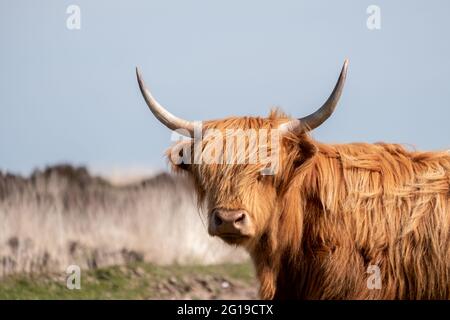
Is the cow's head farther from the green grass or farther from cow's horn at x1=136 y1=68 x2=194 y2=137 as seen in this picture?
the green grass

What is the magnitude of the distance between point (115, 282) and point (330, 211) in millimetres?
5292

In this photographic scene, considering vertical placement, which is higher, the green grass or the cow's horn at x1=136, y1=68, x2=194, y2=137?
the cow's horn at x1=136, y1=68, x2=194, y2=137

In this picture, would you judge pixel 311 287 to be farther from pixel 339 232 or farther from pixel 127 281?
pixel 127 281

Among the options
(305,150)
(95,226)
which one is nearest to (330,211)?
(305,150)

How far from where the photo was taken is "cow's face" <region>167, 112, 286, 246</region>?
30.5 feet

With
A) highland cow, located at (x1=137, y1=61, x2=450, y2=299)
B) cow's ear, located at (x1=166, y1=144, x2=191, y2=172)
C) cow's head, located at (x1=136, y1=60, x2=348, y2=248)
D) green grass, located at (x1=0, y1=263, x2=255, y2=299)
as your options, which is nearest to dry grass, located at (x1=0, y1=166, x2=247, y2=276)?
green grass, located at (x1=0, y1=263, x2=255, y2=299)

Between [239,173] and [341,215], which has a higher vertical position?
[239,173]

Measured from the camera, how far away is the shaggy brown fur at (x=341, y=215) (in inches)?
368

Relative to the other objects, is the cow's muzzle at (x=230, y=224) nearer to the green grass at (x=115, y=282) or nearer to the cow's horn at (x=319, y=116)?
the cow's horn at (x=319, y=116)

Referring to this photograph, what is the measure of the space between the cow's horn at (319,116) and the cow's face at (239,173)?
0.12 meters

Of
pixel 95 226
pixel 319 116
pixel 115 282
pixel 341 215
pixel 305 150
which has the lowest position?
pixel 115 282

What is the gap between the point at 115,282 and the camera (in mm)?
14367

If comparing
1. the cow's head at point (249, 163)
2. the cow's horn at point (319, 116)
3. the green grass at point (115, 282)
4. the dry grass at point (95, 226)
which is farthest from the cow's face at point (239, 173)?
the dry grass at point (95, 226)

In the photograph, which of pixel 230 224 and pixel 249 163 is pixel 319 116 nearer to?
pixel 249 163
